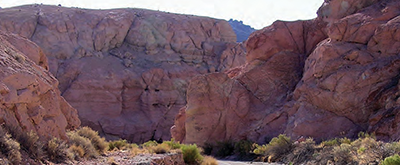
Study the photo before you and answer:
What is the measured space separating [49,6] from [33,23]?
27.3 ft

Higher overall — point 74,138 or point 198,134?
point 74,138

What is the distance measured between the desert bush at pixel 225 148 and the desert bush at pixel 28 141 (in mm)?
23068

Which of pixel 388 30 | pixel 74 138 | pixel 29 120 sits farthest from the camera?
pixel 388 30

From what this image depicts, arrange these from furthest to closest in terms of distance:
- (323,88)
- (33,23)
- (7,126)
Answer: (33,23) < (323,88) < (7,126)

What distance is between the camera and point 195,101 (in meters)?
37.3

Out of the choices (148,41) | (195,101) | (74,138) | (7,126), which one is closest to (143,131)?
(148,41)

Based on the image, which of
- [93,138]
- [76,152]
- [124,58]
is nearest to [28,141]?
[76,152]

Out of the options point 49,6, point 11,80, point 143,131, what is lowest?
point 143,131

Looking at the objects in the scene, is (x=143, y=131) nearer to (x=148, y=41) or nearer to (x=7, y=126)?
(x=148, y=41)

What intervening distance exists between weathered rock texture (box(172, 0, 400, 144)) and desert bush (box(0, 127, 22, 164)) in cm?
1975

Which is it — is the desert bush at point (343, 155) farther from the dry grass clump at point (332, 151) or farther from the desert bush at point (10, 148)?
the desert bush at point (10, 148)

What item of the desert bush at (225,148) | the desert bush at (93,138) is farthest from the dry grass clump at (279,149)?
the desert bush at (93,138)

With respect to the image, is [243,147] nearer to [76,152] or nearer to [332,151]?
[332,151]

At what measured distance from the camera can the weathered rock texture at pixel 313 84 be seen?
90.6ft
